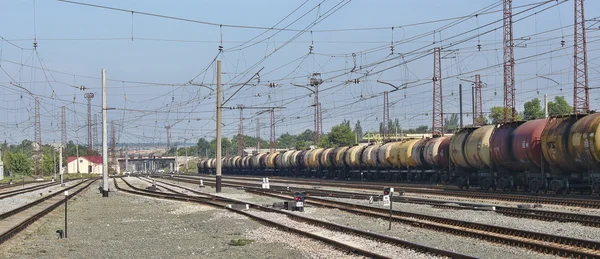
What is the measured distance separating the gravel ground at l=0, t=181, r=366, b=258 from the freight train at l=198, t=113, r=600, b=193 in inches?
530

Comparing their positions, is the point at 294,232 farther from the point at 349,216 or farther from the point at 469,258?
the point at 469,258

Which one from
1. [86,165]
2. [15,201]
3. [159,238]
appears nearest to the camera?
[159,238]

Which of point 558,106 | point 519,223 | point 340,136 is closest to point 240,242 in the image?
point 519,223

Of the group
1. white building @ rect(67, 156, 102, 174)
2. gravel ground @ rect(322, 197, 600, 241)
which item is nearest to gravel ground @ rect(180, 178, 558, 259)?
gravel ground @ rect(322, 197, 600, 241)

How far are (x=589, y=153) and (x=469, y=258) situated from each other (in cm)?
1652

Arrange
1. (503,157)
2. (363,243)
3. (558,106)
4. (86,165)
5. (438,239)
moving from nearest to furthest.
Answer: (363,243), (438,239), (503,157), (558,106), (86,165)

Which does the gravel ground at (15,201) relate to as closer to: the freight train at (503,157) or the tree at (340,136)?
the freight train at (503,157)

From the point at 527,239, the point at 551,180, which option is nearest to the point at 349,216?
the point at 527,239

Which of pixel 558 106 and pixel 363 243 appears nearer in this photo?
pixel 363 243

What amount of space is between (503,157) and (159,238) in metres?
19.8

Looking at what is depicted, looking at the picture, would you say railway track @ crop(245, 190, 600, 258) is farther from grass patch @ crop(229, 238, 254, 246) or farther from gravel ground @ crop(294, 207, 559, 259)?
grass patch @ crop(229, 238, 254, 246)

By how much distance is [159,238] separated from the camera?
19.1 meters

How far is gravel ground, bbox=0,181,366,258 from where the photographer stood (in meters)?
15.6

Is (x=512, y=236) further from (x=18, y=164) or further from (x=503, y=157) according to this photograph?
(x=18, y=164)
